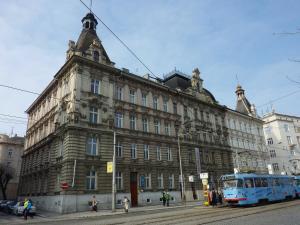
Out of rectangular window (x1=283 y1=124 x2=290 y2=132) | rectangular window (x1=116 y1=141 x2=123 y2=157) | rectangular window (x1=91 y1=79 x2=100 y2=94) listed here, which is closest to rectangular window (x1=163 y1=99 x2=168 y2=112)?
rectangular window (x1=116 y1=141 x2=123 y2=157)

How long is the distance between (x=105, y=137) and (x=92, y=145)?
6.04ft

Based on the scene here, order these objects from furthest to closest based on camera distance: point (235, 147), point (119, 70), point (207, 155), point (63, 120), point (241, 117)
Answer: point (241, 117), point (235, 147), point (207, 155), point (119, 70), point (63, 120)

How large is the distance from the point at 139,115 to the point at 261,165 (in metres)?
34.4

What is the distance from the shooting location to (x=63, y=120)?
3031cm

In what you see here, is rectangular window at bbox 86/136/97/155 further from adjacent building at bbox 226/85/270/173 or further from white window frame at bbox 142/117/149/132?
adjacent building at bbox 226/85/270/173

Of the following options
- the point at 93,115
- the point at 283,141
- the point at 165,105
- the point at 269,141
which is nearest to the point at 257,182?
the point at 165,105

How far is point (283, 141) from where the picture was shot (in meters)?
62.7

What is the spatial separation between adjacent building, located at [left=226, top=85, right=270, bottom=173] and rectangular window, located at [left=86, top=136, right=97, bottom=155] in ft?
92.6

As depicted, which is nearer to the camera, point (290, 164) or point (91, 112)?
point (91, 112)

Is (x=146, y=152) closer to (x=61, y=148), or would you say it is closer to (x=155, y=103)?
(x=155, y=103)

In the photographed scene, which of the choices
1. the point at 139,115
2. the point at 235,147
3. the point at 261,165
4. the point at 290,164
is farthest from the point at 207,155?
the point at 290,164

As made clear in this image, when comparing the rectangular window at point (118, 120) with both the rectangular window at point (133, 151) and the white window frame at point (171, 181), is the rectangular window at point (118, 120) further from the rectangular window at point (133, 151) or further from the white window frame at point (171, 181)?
the white window frame at point (171, 181)

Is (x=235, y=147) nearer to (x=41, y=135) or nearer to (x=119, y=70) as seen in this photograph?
(x=119, y=70)

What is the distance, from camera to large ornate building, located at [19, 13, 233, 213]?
27.2 metres
